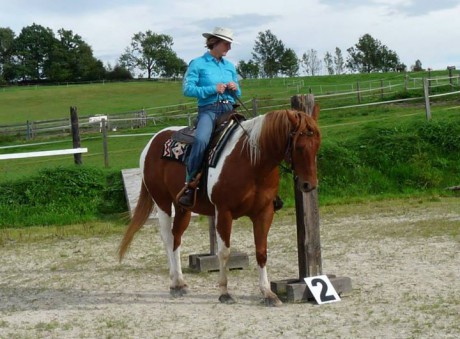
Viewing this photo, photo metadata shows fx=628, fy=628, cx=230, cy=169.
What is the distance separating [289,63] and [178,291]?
77285 mm

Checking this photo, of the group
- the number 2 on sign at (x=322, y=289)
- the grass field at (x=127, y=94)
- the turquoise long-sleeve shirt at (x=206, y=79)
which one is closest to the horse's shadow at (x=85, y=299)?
the number 2 on sign at (x=322, y=289)

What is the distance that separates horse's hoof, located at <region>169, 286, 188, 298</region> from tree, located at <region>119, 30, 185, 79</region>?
290 ft

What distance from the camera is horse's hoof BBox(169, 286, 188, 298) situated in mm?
6693

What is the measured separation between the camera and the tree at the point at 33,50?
319 ft

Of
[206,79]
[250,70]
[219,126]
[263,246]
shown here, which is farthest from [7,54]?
[263,246]

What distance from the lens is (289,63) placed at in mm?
82062

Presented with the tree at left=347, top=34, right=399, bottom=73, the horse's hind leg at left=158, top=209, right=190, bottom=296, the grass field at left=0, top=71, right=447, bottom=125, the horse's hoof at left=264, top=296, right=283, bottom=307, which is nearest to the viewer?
the horse's hoof at left=264, top=296, right=283, bottom=307

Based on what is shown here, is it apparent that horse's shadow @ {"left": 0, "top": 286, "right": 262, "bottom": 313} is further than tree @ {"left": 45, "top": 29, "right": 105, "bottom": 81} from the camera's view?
No

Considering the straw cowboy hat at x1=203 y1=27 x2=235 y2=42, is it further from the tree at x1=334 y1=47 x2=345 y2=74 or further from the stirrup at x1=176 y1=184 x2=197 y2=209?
the tree at x1=334 y1=47 x2=345 y2=74

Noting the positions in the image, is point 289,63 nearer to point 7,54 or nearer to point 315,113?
point 7,54

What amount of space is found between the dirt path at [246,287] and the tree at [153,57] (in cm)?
8544

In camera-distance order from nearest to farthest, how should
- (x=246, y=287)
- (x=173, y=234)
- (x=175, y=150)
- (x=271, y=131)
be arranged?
(x=271, y=131) → (x=175, y=150) → (x=246, y=287) → (x=173, y=234)

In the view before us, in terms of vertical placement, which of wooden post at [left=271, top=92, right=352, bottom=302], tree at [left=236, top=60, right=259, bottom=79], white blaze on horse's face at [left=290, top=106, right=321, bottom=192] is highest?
tree at [left=236, top=60, right=259, bottom=79]

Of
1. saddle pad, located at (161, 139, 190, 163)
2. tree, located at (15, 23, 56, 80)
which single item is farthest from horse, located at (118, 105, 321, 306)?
tree, located at (15, 23, 56, 80)
